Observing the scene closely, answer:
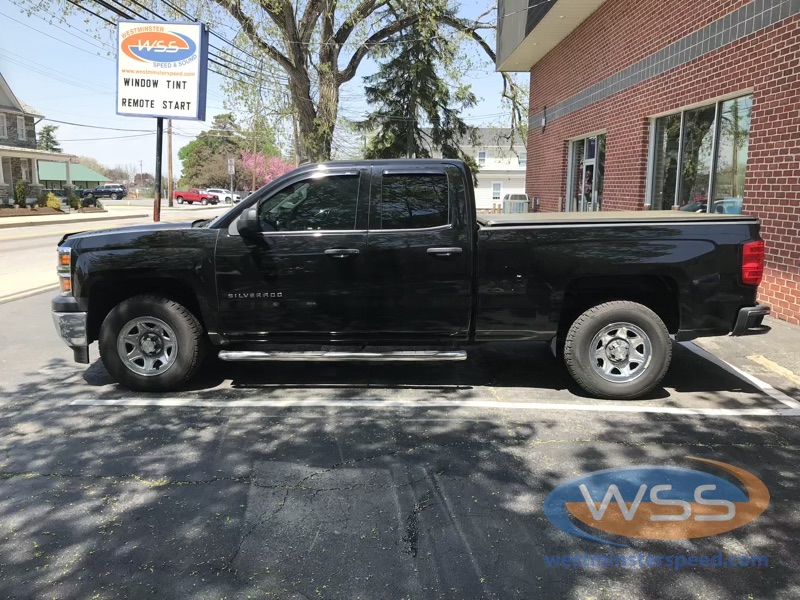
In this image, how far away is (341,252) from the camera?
16.8 ft

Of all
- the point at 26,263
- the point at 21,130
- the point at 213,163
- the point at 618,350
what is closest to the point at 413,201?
the point at 618,350

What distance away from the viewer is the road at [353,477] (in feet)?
9.46

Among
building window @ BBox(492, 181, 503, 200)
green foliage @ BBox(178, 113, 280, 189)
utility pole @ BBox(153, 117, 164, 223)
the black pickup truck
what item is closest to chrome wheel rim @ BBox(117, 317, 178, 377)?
the black pickup truck

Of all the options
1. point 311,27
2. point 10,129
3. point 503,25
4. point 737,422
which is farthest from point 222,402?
point 10,129

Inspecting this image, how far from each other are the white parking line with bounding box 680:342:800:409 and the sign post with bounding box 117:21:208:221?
8.73 metres

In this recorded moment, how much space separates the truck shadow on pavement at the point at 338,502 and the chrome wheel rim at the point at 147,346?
1.45ft

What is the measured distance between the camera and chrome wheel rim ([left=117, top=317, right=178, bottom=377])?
5.32 m

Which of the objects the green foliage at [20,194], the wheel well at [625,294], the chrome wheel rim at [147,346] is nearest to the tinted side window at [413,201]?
the wheel well at [625,294]

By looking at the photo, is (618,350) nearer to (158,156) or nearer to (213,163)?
(158,156)

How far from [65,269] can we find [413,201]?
3.03 m

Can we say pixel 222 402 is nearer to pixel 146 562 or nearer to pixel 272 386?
pixel 272 386

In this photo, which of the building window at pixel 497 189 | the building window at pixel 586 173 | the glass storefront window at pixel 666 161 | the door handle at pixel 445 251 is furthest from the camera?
the building window at pixel 497 189

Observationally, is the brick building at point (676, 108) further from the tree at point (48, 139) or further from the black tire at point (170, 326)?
the tree at point (48, 139)

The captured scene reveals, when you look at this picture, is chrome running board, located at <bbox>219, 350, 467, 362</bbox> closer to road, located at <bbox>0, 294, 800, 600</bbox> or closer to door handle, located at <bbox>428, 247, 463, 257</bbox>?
road, located at <bbox>0, 294, 800, 600</bbox>
